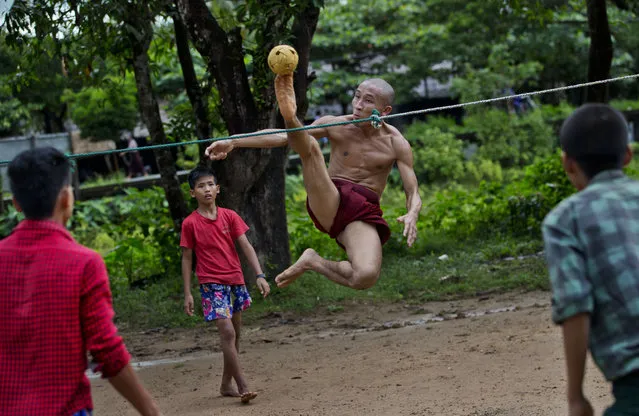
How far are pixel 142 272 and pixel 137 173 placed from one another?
10910mm

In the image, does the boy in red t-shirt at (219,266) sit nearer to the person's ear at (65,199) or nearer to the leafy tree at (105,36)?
the leafy tree at (105,36)

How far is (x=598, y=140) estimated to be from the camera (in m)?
2.91

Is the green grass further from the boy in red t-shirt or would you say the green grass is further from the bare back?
the bare back

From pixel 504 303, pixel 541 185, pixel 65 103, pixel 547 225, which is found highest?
pixel 65 103

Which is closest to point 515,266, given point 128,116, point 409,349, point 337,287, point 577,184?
point 337,287

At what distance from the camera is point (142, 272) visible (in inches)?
448

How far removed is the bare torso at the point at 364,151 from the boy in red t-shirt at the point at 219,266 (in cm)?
97

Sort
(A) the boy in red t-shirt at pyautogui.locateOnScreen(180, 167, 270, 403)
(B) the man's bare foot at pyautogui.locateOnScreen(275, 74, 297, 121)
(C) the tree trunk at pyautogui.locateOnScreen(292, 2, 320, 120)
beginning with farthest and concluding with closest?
(C) the tree trunk at pyautogui.locateOnScreen(292, 2, 320, 120) < (A) the boy in red t-shirt at pyautogui.locateOnScreen(180, 167, 270, 403) < (B) the man's bare foot at pyautogui.locateOnScreen(275, 74, 297, 121)

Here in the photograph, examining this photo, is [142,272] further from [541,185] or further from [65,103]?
[65,103]

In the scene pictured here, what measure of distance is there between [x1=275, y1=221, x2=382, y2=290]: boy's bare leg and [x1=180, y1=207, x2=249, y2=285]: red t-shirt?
67cm

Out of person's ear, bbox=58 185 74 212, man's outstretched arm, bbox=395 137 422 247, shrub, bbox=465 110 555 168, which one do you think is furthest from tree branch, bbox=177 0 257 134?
shrub, bbox=465 110 555 168

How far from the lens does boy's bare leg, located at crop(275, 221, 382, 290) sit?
5677mm

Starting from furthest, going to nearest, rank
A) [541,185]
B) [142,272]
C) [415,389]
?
[541,185], [142,272], [415,389]

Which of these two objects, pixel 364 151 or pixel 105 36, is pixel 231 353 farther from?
pixel 105 36
